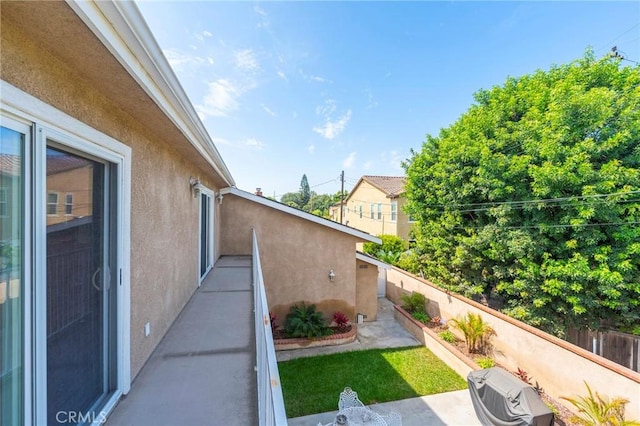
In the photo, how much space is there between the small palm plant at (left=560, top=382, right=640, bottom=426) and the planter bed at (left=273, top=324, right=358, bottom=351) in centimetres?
615

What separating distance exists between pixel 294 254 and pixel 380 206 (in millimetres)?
14069

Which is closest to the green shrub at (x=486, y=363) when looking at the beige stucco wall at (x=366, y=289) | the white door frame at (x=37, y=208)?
the beige stucco wall at (x=366, y=289)

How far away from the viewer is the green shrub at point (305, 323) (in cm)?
948

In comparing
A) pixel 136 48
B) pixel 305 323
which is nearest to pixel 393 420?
pixel 305 323

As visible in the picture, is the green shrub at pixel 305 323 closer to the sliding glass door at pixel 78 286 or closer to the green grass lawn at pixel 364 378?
the green grass lawn at pixel 364 378

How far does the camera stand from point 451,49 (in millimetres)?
11078

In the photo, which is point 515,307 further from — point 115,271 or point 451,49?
point 115,271

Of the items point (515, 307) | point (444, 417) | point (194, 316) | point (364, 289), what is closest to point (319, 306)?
point (364, 289)

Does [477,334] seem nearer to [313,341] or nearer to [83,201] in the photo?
[313,341]

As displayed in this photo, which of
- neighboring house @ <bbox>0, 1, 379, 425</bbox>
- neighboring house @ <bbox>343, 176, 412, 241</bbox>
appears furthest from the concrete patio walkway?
neighboring house @ <bbox>343, 176, 412, 241</bbox>

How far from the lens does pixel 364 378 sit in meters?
7.72

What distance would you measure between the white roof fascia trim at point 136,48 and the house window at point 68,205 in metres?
1.08

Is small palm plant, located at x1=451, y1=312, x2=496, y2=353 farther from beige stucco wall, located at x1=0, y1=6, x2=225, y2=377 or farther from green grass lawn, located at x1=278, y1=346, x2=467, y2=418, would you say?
beige stucco wall, located at x1=0, y1=6, x2=225, y2=377

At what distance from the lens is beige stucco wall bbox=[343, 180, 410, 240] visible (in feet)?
68.9
